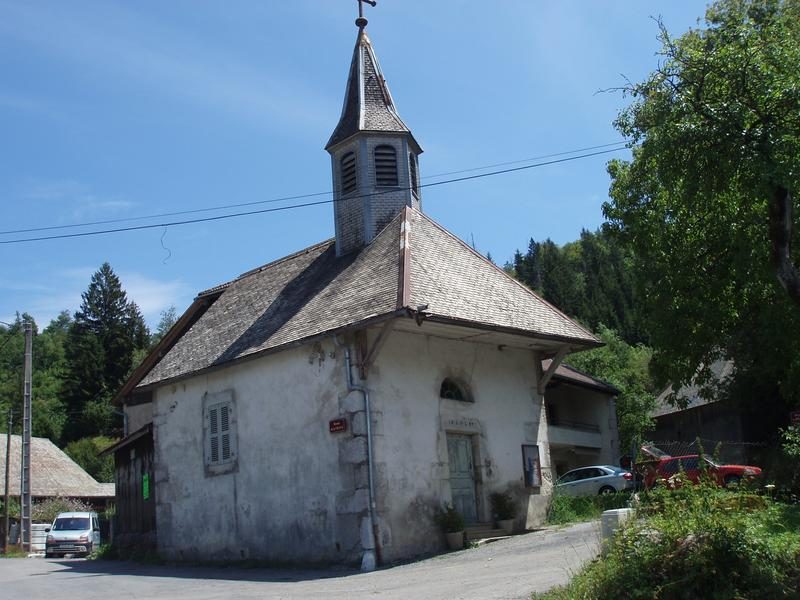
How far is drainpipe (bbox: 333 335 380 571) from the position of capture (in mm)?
14719

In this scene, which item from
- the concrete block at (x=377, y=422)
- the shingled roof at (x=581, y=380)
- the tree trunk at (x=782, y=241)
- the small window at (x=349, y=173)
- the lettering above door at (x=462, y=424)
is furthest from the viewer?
the shingled roof at (x=581, y=380)

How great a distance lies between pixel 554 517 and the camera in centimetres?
1848

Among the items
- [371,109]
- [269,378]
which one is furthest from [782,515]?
[371,109]

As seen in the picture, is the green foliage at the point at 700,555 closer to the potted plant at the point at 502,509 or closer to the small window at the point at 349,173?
the potted plant at the point at 502,509

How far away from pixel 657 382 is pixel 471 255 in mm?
6855

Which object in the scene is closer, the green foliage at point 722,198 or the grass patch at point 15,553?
the green foliage at point 722,198

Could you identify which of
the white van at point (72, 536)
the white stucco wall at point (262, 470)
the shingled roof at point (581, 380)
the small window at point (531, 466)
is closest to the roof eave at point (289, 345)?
the white stucco wall at point (262, 470)

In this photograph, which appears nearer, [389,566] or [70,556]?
[389,566]

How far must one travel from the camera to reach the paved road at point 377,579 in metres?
10.6

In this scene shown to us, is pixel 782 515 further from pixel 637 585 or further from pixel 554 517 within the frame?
pixel 554 517

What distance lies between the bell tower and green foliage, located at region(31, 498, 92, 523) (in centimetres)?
2662

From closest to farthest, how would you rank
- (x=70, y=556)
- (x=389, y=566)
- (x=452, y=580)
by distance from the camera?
(x=452, y=580)
(x=389, y=566)
(x=70, y=556)

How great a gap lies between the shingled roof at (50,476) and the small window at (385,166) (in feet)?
101

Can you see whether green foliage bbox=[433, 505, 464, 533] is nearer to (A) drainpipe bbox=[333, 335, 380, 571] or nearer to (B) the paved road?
(B) the paved road
